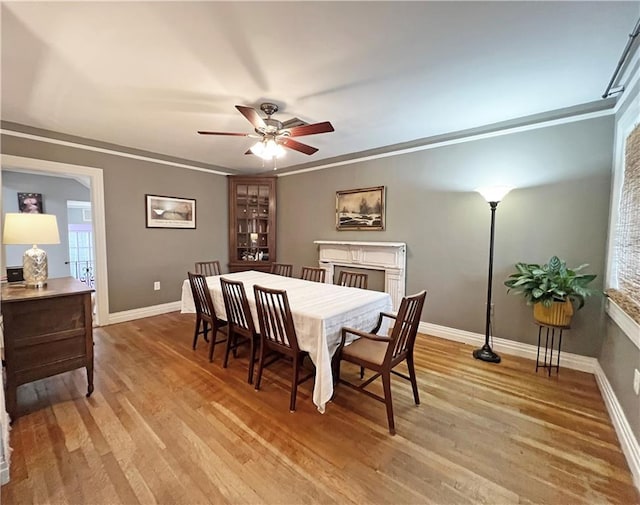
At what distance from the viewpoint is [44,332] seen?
6.89ft

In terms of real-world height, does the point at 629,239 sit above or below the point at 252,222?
below

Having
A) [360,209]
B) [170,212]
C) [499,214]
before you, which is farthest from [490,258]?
[170,212]

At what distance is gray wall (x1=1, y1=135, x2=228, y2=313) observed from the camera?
3836 millimetres

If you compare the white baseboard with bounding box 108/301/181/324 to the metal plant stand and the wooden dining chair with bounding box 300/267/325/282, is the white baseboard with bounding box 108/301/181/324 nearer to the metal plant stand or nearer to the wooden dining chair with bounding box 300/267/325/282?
the wooden dining chair with bounding box 300/267/325/282

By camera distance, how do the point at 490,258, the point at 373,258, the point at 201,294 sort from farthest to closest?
the point at 373,258, the point at 490,258, the point at 201,294

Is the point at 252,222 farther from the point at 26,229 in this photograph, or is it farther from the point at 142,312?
the point at 26,229

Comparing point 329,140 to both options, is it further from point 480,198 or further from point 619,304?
point 619,304

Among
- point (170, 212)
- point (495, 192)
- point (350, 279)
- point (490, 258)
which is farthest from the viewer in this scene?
point (170, 212)

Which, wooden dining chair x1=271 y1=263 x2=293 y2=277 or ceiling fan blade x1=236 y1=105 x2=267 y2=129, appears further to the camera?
wooden dining chair x1=271 y1=263 x2=293 y2=277

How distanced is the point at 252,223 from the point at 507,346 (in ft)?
14.4

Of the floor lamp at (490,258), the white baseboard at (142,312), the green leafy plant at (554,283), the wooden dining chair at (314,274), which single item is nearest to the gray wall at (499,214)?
the floor lamp at (490,258)

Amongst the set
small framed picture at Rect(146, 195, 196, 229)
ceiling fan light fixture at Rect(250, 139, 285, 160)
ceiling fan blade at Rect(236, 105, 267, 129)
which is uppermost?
ceiling fan blade at Rect(236, 105, 267, 129)

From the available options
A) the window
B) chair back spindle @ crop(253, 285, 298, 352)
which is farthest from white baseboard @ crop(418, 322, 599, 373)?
chair back spindle @ crop(253, 285, 298, 352)

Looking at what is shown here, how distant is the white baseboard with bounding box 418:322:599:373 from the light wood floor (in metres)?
0.12
